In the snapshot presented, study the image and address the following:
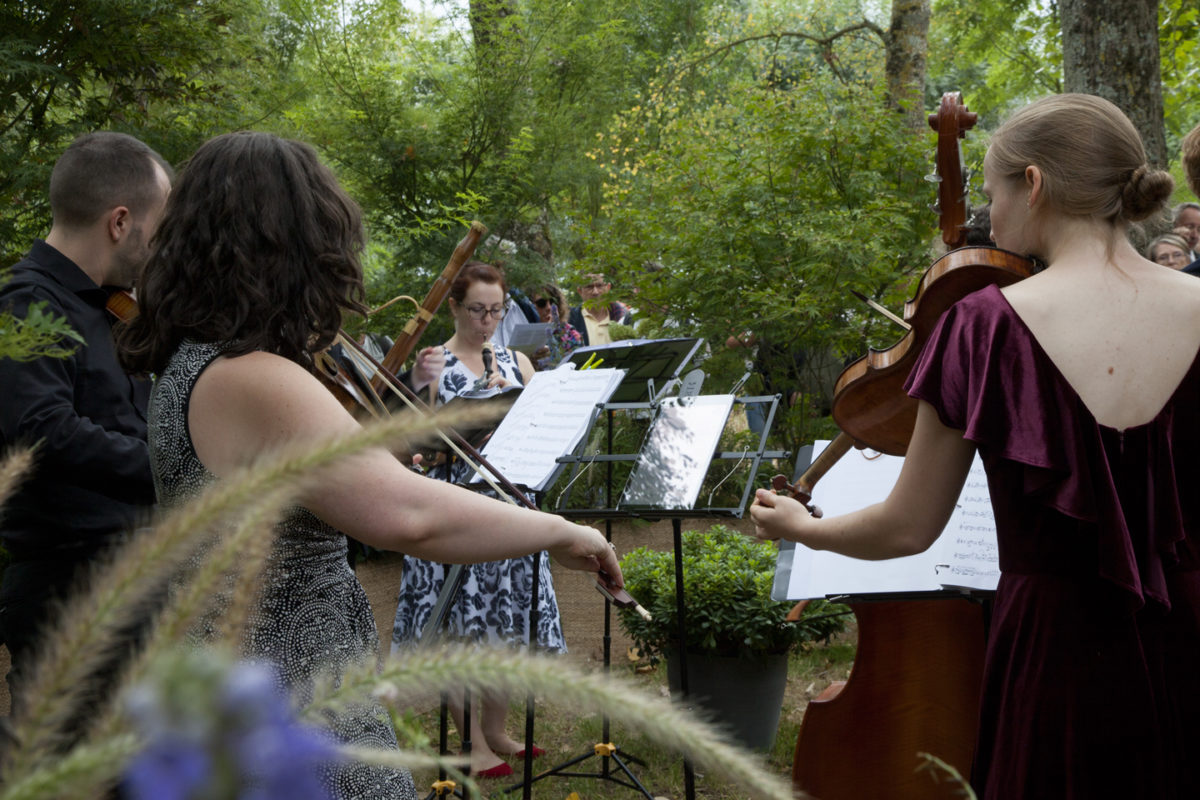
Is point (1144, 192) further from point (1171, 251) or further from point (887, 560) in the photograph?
point (1171, 251)

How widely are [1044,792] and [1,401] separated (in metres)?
2.70

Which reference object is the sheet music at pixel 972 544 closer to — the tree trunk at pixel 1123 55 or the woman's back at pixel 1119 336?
the woman's back at pixel 1119 336

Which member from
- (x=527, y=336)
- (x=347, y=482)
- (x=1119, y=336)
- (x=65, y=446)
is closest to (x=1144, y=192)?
(x=1119, y=336)

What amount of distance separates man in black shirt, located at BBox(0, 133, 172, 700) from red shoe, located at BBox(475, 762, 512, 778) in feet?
6.75

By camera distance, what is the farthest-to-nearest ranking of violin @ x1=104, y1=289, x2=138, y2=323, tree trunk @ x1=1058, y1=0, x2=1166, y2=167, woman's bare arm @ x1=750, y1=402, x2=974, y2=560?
tree trunk @ x1=1058, y1=0, x2=1166, y2=167, violin @ x1=104, y1=289, x2=138, y2=323, woman's bare arm @ x1=750, y1=402, x2=974, y2=560

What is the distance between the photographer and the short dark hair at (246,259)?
70.2 inches

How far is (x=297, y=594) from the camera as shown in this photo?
185cm

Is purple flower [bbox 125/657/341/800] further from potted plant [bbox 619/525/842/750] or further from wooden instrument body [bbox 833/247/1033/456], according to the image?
potted plant [bbox 619/525/842/750]

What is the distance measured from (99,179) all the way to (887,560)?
2534 millimetres

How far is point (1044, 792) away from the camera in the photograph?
1943 millimetres

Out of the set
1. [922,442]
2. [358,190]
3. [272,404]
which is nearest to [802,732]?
[922,442]

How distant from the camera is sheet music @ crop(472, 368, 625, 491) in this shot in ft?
11.5

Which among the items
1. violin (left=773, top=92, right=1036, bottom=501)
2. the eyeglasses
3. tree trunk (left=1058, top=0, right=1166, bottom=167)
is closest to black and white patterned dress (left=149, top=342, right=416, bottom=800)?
violin (left=773, top=92, right=1036, bottom=501)

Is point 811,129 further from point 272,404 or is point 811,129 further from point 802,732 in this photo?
point 272,404
